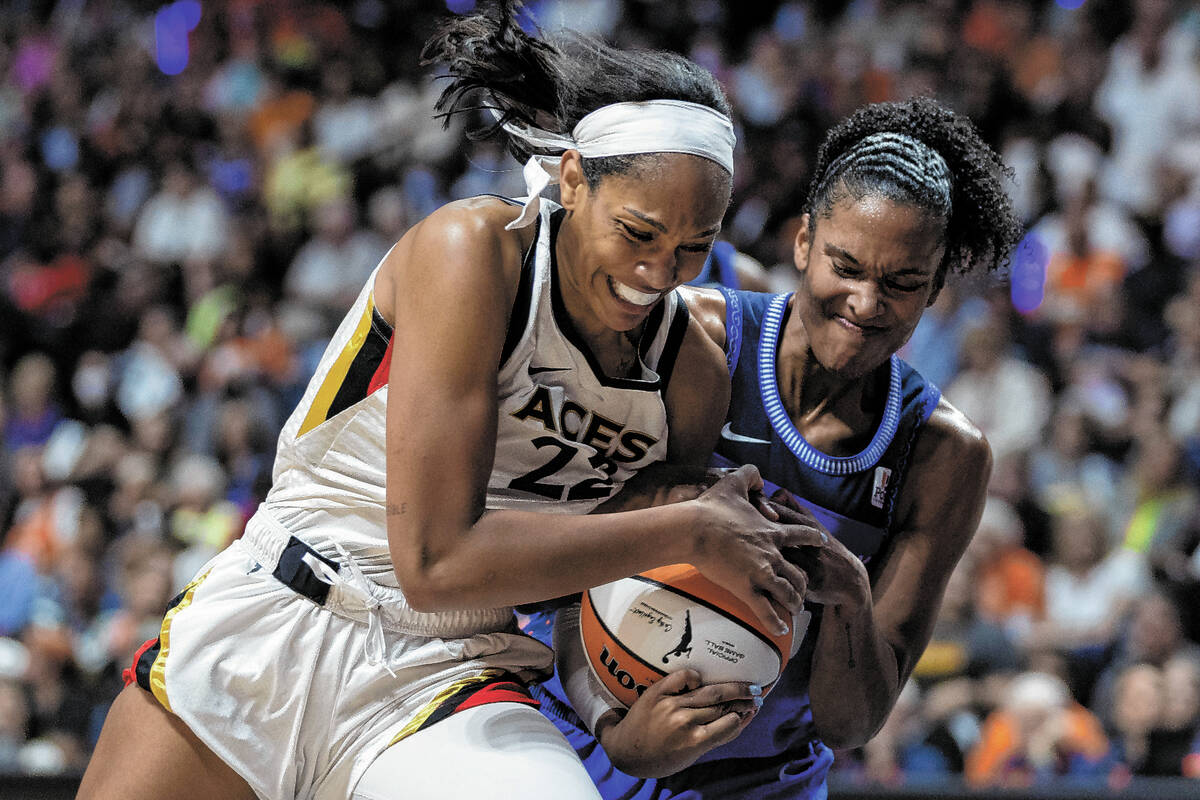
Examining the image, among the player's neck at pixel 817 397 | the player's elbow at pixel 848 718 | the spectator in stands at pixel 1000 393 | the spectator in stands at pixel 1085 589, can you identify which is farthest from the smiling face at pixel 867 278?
the spectator in stands at pixel 1000 393

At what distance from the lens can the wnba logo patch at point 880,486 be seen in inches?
102

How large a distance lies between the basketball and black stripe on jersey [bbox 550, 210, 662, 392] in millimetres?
338

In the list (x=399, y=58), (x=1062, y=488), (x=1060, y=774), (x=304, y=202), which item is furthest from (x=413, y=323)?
(x=399, y=58)

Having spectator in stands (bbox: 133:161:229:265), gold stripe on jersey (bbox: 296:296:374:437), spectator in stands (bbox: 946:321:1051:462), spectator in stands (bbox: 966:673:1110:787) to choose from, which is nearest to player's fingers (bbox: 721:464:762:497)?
gold stripe on jersey (bbox: 296:296:374:437)

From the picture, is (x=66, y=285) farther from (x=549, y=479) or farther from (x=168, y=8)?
(x=549, y=479)

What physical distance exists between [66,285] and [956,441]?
25.0 feet

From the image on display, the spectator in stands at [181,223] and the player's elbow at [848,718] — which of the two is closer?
the player's elbow at [848,718]

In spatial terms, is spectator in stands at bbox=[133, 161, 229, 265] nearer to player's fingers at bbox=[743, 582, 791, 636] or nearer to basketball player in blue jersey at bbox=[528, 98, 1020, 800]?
basketball player in blue jersey at bbox=[528, 98, 1020, 800]

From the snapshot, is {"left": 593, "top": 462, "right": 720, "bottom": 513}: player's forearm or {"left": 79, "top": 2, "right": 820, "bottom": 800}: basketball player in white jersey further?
{"left": 593, "top": 462, "right": 720, "bottom": 513}: player's forearm

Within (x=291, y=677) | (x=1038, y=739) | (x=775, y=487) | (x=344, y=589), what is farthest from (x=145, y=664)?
(x=1038, y=739)

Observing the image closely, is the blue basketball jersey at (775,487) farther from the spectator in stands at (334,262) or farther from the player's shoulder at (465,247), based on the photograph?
the spectator in stands at (334,262)

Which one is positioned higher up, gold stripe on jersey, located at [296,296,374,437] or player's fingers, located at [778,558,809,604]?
gold stripe on jersey, located at [296,296,374,437]

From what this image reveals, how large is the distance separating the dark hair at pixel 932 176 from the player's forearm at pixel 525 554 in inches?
32.0

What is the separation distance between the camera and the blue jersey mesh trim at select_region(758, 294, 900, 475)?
8.41 feet
